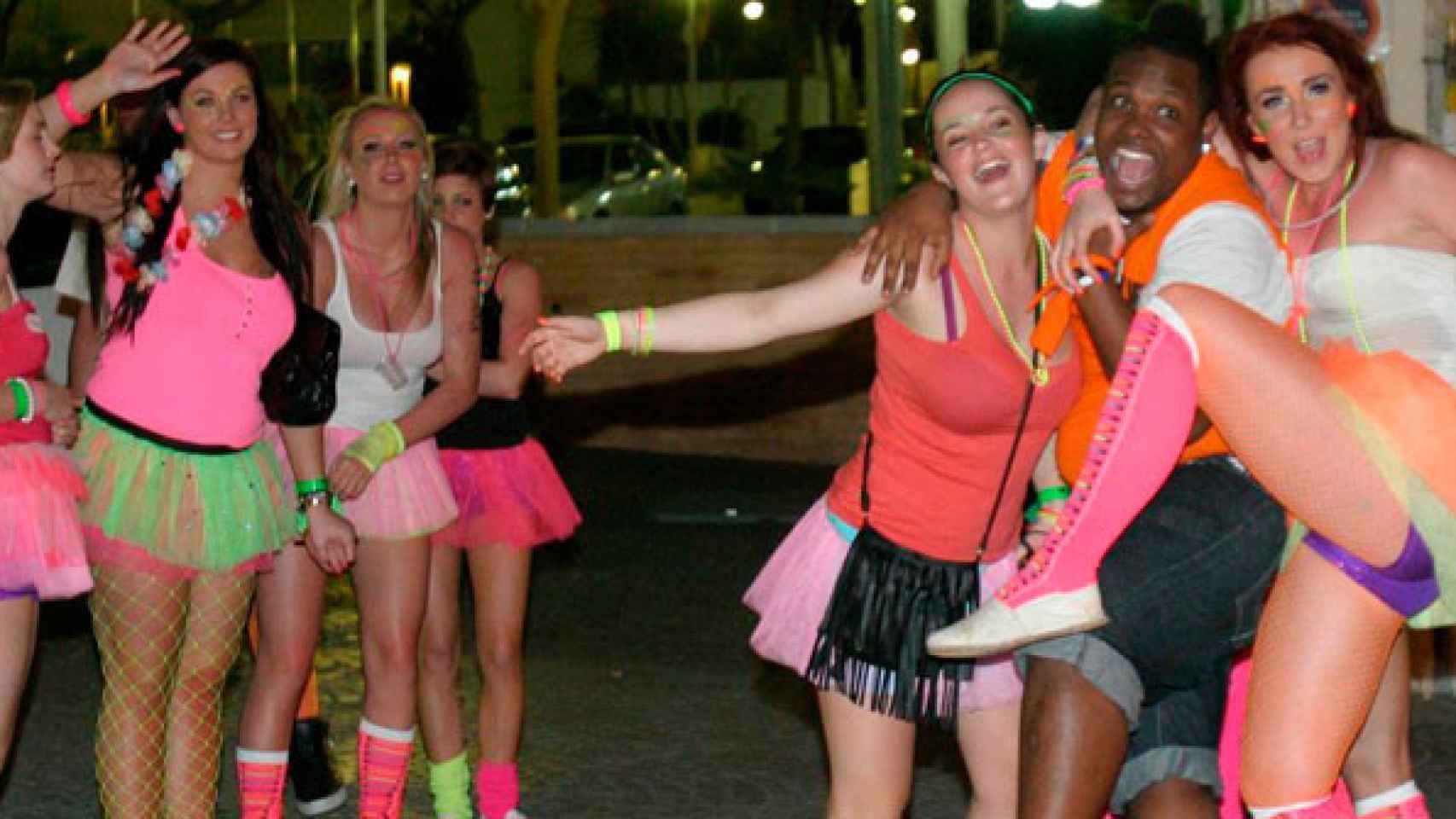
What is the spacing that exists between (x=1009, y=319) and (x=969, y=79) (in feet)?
1.77

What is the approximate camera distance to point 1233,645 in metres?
4.54

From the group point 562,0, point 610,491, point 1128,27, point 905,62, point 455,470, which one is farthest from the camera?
point 562,0

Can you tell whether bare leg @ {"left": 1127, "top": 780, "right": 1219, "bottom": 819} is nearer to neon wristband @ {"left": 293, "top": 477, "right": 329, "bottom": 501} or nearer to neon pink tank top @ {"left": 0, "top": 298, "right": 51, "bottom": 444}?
neon wristband @ {"left": 293, "top": 477, "right": 329, "bottom": 501}

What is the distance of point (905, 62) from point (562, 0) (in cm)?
317

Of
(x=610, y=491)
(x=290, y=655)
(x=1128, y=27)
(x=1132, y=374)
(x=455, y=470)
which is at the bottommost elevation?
(x=610, y=491)

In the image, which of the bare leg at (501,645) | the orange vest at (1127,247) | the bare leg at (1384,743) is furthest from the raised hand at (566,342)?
the bare leg at (1384,743)

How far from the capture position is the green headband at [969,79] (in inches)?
192

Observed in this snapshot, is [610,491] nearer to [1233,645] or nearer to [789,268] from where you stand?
[789,268]

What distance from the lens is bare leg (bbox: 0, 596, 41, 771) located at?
5.22 metres

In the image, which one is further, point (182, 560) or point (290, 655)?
point (290, 655)

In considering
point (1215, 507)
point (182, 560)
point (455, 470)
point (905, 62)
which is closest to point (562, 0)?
point (905, 62)

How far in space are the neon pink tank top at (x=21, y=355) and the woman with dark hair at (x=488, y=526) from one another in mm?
1301

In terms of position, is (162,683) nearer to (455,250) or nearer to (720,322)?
(455,250)

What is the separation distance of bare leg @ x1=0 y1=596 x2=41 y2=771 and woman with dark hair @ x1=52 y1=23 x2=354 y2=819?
185mm
